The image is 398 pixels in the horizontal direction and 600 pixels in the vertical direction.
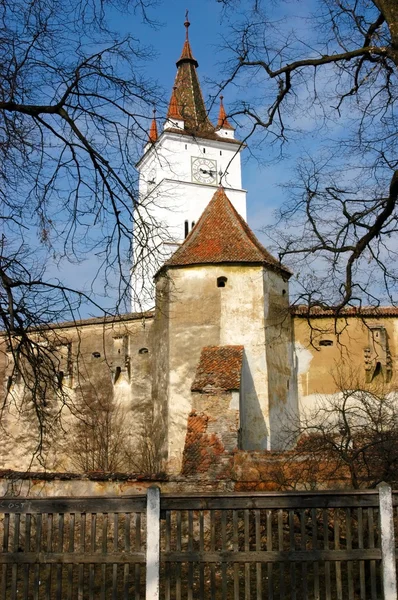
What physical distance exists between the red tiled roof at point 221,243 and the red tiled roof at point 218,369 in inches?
101

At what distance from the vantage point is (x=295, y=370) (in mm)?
20891

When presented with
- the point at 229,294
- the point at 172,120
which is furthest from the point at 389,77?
the point at 229,294

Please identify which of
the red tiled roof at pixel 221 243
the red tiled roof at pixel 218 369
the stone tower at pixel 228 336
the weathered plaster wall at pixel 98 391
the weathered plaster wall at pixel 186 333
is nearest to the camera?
the red tiled roof at pixel 218 369

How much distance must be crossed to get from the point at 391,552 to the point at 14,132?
16.7 feet

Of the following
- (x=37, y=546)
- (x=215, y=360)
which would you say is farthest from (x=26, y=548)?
(x=215, y=360)

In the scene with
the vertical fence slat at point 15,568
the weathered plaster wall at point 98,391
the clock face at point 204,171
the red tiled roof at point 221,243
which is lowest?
the vertical fence slat at point 15,568

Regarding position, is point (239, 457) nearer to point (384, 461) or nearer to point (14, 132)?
point (384, 461)

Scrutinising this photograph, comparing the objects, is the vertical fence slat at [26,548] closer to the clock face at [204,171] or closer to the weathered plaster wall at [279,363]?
the weathered plaster wall at [279,363]

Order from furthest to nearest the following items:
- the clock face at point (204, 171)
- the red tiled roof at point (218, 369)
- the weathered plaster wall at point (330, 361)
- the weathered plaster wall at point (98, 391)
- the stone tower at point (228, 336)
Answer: the clock face at point (204, 171), the weathered plaster wall at point (98, 391), the weathered plaster wall at point (330, 361), the stone tower at point (228, 336), the red tiled roof at point (218, 369)

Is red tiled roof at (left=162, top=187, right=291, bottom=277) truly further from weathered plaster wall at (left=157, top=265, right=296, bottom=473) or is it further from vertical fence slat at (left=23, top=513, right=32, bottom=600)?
vertical fence slat at (left=23, top=513, right=32, bottom=600)

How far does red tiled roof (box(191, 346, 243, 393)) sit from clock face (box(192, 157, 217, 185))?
3085 cm

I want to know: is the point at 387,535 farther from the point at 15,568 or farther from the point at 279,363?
the point at 279,363

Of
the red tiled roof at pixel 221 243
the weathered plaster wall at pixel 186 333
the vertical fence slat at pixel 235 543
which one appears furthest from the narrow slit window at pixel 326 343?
the vertical fence slat at pixel 235 543

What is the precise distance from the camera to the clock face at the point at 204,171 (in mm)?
48188
